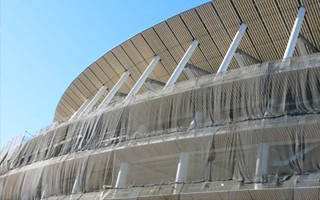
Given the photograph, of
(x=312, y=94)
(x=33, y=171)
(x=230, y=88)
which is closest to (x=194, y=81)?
(x=230, y=88)

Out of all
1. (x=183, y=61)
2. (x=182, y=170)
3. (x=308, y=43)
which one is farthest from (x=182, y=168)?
(x=308, y=43)

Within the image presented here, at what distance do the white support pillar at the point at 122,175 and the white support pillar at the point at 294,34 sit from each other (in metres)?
7.61

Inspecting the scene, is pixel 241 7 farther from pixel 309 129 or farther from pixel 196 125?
pixel 309 129

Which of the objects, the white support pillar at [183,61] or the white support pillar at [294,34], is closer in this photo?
the white support pillar at [294,34]

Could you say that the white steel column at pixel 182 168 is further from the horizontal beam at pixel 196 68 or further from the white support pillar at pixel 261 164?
the horizontal beam at pixel 196 68

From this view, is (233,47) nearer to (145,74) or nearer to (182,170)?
(145,74)

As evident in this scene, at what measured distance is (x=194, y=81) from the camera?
61.3 feet

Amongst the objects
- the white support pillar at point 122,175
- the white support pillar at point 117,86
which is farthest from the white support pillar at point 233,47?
the white support pillar at point 117,86

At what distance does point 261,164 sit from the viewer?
47.7ft

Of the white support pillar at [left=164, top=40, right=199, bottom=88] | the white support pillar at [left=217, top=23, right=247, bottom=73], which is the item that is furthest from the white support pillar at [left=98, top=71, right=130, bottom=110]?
the white support pillar at [left=217, top=23, right=247, bottom=73]

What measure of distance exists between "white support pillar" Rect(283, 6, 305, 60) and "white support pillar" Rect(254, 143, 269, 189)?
14.1ft

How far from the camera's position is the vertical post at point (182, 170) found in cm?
1630

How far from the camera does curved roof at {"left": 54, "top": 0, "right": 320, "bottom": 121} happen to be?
20.9 metres

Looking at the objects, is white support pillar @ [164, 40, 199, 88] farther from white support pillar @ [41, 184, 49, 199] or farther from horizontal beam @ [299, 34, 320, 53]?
white support pillar @ [41, 184, 49, 199]
